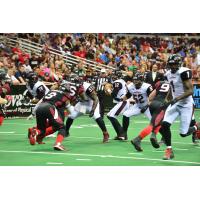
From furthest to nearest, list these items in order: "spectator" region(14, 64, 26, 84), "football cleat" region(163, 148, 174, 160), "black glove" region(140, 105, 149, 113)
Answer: "spectator" region(14, 64, 26, 84) → "black glove" region(140, 105, 149, 113) → "football cleat" region(163, 148, 174, 160)

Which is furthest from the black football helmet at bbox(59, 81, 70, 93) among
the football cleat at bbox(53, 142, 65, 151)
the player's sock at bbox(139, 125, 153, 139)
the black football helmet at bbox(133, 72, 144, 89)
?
the player's sock at bbox(139, 125, 153, 139)

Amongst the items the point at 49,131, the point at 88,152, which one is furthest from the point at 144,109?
the point at 49,131

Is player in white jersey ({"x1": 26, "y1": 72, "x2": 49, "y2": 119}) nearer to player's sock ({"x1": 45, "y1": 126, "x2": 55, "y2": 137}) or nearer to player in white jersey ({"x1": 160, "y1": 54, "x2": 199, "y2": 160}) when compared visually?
player's sock ({"x1": 45, "y1": 126, "x2": 55, "y2": 137})

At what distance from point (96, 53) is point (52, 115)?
39.9 ft

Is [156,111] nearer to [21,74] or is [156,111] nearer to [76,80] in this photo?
[76,80]

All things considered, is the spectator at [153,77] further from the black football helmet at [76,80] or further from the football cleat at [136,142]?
the football cleat at [136,142]

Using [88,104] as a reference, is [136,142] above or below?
below

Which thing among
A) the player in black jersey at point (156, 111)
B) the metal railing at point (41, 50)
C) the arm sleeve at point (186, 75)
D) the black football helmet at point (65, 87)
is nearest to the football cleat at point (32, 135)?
the black football helmet at point (65, 87)

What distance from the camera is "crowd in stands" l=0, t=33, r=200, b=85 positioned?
64.0ft

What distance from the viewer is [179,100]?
1023cm

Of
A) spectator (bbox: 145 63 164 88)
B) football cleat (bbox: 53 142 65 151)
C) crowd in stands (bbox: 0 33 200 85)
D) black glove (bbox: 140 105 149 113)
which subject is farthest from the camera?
crowd in stands (bbox: 0 33 200 85)

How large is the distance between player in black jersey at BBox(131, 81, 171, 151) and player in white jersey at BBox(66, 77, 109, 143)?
121cm

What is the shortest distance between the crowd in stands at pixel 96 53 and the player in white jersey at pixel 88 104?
4.87 metres

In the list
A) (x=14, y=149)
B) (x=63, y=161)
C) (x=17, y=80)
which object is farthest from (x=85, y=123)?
(x=63, y=161)
